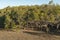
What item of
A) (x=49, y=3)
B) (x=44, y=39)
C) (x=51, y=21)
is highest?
(x=49, y=3)

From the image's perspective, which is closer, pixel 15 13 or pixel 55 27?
pixel 55 27

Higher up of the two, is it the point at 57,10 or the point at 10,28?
the point at 57,10

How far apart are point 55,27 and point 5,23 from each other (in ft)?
25.7

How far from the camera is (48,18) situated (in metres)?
31.7

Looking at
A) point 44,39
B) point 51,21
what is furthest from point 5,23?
point 44,39

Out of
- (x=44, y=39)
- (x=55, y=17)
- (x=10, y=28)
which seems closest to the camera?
(x=44, y=39)

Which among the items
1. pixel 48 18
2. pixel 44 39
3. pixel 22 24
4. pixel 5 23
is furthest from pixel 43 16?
pixel 44 39

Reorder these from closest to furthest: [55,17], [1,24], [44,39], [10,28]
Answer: [44,39]
[55,17]
[10,28]
[1,24]

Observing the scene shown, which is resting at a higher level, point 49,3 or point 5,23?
point 49,3

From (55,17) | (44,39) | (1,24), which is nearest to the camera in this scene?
(44,39)

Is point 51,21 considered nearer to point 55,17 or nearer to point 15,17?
point 55,17

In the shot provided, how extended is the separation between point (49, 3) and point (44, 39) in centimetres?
1075

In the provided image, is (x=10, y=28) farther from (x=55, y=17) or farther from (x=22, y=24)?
(x=55, y=17)

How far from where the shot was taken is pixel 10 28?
1294 inches
